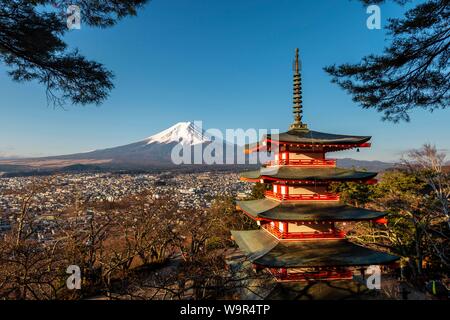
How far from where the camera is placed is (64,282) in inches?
569

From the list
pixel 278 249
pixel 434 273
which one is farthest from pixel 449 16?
pixel 434 273

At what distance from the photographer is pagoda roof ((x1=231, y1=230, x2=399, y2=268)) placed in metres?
9.50

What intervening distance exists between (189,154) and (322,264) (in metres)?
143

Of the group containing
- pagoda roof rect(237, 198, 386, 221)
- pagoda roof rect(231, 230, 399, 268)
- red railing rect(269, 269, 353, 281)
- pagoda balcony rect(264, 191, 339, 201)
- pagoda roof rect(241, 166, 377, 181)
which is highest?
pagoda roof rect(241, 166, 377, 181)

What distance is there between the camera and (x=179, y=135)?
623ft

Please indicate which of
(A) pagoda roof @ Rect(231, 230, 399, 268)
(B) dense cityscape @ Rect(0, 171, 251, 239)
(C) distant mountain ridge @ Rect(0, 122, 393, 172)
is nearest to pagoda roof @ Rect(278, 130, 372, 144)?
(A) pagoda roof @ Rect(231, 230, 399, 268)

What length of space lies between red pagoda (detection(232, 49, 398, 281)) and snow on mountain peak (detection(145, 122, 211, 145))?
544 ft

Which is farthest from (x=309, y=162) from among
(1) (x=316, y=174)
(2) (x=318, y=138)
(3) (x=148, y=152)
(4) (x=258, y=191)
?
(3) (x=148, y=152)

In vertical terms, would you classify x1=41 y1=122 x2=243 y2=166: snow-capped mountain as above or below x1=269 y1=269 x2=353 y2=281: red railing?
above

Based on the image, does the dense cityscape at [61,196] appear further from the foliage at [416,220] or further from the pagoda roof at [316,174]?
the foliage at [416,220]

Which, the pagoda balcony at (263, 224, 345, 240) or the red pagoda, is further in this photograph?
the pagoda balcony at (263, 224, 345, 240)

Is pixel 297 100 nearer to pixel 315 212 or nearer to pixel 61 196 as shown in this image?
pixel 315 212

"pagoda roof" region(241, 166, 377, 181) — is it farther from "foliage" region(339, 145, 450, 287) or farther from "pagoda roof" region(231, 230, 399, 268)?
"foliage" region(339, 145, 450, 287)

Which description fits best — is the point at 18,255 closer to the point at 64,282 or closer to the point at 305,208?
the point at 64,282
